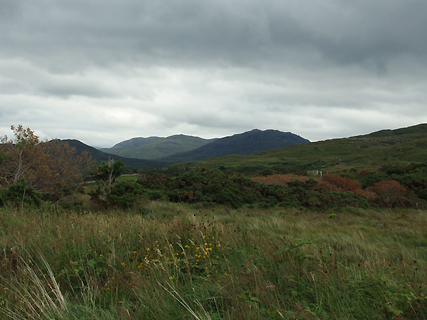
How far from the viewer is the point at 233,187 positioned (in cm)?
1712

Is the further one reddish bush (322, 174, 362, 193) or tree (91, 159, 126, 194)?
reddish bush (322, 174, 362, 193)

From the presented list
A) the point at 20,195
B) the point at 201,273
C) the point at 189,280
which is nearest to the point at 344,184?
the point at 20,195

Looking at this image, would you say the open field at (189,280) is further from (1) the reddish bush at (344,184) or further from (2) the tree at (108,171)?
(1) the reddish bush at (344,184)

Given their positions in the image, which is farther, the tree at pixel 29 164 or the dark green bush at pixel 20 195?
the tree at pixel 29 164

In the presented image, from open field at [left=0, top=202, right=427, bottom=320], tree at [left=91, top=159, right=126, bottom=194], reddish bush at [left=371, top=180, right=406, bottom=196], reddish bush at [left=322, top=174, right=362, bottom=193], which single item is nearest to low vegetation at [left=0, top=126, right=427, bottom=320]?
open field at [left=0, top=202, right=427, bottom=320]

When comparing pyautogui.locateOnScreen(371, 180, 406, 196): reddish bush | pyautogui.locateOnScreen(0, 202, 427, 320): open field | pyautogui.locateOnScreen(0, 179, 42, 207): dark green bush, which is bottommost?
pyautogui.locateOnScreen(371, 180, 406, 196): reddish bush

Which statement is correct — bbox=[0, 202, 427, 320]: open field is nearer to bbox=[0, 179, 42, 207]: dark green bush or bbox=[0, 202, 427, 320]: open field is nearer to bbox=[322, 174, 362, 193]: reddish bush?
bbox=[0, 179, 42, 207]: dark green bush

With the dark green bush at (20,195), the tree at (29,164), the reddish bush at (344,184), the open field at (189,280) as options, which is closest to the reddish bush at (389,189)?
the reddish bush at (344,184)

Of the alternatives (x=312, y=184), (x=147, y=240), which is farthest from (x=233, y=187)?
(x=147, y=240)

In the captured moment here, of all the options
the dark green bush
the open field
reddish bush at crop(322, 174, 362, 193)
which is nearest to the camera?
the open field

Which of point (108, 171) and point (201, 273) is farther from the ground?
point (108, 171)

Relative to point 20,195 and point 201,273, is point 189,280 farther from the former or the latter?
point 20,195

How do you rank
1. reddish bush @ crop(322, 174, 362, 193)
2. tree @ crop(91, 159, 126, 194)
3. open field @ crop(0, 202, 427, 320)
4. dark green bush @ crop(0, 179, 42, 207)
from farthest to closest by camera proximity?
1. reddish bush @ crop(322, 174, 362, 193)
2. tree @ crop(91, 159, 126, 194)
3. dark green bush @ crop(0, 179, 42, 207)
4. open field @ crop(0, 202, 427, 320)

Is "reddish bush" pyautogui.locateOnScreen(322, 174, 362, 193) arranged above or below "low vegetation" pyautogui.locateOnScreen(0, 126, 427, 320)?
below
